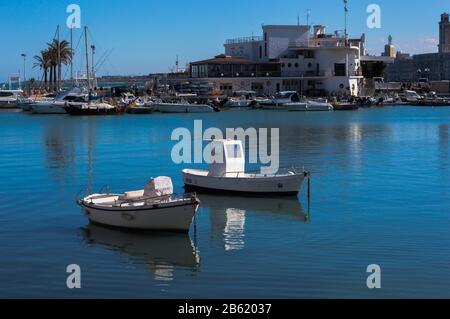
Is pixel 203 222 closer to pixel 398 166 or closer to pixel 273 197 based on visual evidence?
pixel 273 197

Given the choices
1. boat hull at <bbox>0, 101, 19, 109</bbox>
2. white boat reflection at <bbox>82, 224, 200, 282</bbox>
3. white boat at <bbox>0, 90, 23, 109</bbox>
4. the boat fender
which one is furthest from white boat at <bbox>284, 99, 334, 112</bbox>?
the boat fender

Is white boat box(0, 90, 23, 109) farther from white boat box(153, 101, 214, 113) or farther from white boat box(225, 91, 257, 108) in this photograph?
white boat box(225, 91, 257, 108)

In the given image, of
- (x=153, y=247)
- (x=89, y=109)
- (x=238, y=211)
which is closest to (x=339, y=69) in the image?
(x=89, y=109)

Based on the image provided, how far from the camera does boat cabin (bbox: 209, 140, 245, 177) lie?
27714 millimetres

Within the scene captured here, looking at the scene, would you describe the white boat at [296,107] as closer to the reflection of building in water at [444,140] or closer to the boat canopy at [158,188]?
the reflection of building in water at [444,140]

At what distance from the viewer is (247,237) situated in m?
21.5

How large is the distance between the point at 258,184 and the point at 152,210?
7.91m

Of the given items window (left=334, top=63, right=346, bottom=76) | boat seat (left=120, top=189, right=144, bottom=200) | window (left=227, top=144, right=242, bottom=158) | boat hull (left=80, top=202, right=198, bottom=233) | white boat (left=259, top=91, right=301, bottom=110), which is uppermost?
window (left=334, top=63, right=346, bottom=76)

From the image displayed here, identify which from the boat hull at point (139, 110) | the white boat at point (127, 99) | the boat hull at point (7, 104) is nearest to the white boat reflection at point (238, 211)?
the boat hull at point (139, 110)

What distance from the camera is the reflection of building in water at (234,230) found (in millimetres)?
20406

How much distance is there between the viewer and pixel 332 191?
97.6 feet

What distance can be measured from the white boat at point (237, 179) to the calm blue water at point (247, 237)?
63 cm

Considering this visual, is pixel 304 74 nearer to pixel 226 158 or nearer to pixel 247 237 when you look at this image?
pixel 226 158
